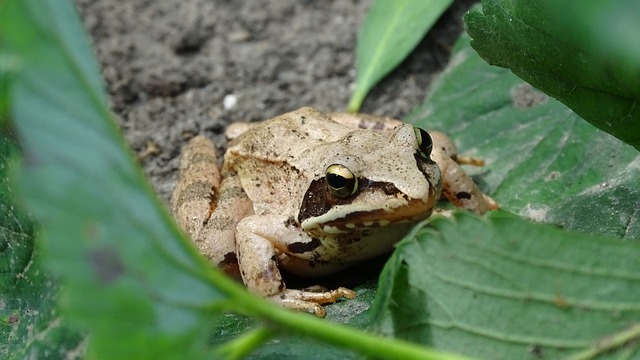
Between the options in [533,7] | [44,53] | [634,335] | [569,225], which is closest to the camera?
[44,53]

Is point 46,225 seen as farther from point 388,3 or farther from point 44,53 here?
point 388,3

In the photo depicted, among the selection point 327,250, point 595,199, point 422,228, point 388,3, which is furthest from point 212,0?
point 422,228

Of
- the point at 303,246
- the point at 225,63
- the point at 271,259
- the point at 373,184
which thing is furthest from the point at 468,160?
the point at 225,63

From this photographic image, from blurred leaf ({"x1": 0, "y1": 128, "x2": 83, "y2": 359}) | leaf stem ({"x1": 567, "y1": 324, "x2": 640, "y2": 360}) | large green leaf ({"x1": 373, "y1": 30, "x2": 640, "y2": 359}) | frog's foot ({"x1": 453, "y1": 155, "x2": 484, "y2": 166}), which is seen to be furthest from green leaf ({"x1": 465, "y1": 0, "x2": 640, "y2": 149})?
blurred leaf ({"x1": 0, "y1": 128, "x2": 83, "y2": 359})

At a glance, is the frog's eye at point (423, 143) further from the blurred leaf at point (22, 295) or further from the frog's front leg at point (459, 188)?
the blurred leaf at point (22, 295)

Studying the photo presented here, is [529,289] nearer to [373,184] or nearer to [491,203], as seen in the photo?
[373,184]

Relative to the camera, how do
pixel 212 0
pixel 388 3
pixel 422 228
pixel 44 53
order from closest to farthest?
pixel 44 53 → pixel 422 228 → pixel 388 3 → pixel 212 0

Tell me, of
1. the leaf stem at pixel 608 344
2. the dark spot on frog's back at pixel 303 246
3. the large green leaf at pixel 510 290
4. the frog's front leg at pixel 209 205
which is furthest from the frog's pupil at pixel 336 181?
the leaf stem at pixel 608 344

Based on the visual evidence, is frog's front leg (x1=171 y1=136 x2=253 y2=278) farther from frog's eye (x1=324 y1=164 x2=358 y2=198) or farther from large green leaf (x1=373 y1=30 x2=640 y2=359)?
large green leaf (x1=373 y1=30 x2=640 y2=359)
